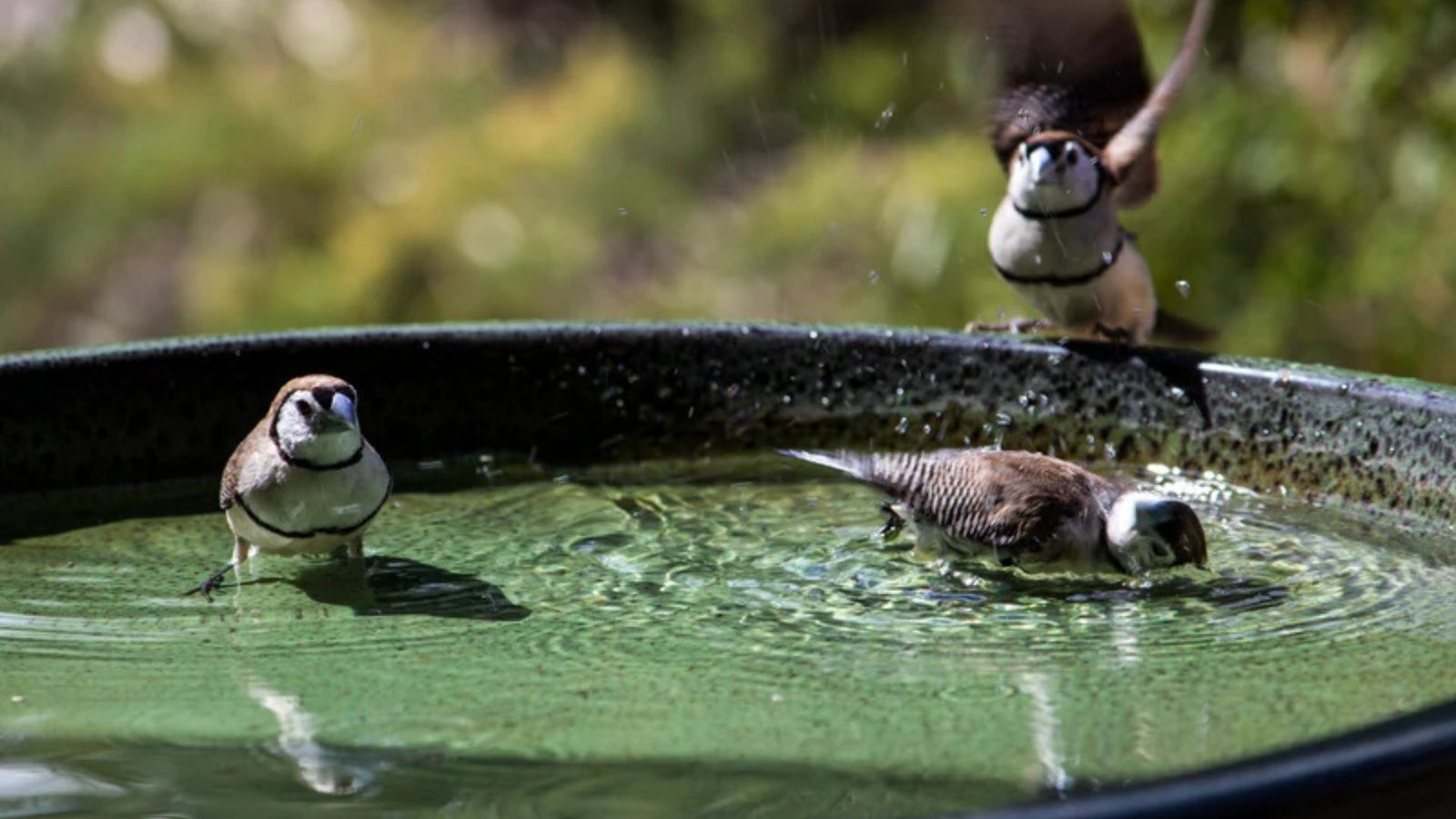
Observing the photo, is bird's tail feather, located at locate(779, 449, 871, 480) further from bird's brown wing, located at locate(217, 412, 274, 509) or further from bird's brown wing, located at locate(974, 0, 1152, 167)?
bird's brown wing, located at locate(974, 0, 1152, 167)

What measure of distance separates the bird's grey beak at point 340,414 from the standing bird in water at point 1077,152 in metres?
1.42

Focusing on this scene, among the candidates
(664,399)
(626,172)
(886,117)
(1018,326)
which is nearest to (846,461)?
(664,399)

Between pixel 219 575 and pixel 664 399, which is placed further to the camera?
→ pixel 664 399

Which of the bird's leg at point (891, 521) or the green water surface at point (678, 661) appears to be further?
the bird's leg at point (891, 521)

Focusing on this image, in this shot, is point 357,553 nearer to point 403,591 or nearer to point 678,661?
point 403,591

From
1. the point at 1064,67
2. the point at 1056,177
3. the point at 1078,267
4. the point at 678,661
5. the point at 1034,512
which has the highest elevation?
the point at 1064,67

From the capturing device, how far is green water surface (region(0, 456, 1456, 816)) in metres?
2.04

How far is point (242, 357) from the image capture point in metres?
3.55

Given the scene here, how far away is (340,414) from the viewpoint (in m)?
3.01

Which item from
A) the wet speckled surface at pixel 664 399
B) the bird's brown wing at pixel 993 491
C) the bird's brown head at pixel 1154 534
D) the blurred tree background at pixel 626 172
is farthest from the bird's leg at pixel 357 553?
the blurred tree background at pixel 626 172

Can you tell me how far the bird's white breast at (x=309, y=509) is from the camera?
296 cm

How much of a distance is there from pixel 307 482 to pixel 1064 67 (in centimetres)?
174

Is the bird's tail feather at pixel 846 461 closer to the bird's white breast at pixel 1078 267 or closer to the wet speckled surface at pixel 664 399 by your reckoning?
the wet speckled surface at pixel 664 399

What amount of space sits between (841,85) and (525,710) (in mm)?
7231
